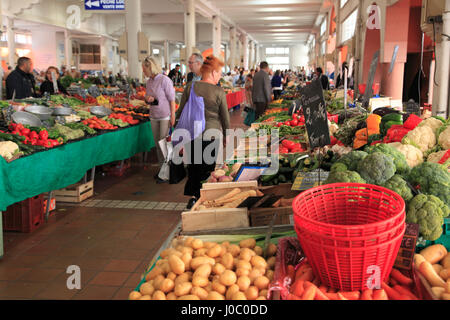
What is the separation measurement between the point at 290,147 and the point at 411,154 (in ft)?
6.39

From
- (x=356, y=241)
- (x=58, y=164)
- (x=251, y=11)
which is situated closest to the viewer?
(x=356, y=241)

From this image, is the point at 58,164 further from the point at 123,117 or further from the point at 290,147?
the point at 290,147

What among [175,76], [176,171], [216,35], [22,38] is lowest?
[176,171]

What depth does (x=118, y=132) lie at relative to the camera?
6707 millimetres

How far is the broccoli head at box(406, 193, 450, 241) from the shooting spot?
187 centimetres

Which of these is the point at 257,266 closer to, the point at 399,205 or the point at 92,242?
the point at 399,205

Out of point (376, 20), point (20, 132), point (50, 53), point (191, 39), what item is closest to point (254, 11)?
point (191, 39)

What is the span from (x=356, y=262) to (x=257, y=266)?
46cm

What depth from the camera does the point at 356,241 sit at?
149 cm

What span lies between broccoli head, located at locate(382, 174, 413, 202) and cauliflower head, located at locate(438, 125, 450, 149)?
34.0 inches

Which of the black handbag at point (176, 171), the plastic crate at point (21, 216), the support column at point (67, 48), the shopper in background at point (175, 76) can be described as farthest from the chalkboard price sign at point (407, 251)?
the support column at point (67, 48)

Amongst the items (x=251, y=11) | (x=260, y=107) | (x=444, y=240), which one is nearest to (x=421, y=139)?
(x=444, y=240)

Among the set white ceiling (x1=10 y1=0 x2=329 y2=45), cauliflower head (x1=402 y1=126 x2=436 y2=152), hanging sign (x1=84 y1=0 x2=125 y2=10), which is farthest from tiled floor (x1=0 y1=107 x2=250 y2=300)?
white ceiling (x1=10 y1=0 x2=329 y2=45)

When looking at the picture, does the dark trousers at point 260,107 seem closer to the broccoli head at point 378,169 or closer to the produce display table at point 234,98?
the produce display table at point 234,98
